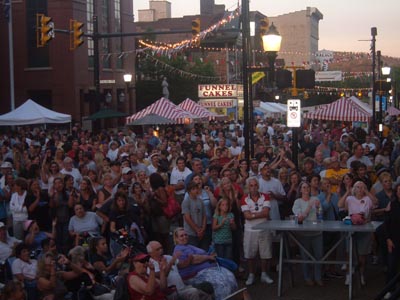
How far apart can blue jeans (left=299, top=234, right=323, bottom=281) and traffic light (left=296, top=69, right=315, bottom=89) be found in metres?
5.23

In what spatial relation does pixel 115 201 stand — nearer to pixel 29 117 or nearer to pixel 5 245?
pixel 5 245

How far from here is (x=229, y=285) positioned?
8.19 m

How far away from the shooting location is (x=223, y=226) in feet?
33.2

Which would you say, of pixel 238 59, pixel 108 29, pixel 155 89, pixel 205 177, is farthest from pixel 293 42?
pixel 205 177

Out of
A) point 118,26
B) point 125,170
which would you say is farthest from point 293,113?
point 118,26

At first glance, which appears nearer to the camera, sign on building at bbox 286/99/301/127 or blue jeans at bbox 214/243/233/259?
blue jeans at bbox 214/243/233/259

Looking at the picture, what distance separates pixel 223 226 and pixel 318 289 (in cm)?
164

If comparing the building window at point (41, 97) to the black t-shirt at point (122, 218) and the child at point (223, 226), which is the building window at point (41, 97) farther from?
the child at point (223, 226)

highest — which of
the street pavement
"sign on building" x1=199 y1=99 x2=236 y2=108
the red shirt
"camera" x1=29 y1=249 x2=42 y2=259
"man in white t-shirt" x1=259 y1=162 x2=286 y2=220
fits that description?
"sign on building" x1=199 y1=99 x2=236 y2=108

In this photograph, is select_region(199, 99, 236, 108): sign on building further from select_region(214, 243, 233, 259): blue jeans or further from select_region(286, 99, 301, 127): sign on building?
select_region(214, 243, 233, 259): blue jeans

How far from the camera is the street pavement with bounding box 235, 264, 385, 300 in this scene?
370 inches

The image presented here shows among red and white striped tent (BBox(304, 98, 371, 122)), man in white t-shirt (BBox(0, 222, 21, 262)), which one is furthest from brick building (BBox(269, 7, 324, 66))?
man in white t-shirt (BBox(0, 222, 21, 262))

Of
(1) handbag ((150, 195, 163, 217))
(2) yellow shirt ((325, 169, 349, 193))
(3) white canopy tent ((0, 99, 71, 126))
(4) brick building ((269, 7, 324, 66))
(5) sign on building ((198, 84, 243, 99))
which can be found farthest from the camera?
(4) brick building ((269, 7, 324, 66))

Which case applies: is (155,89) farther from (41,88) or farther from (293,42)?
(293,42)
